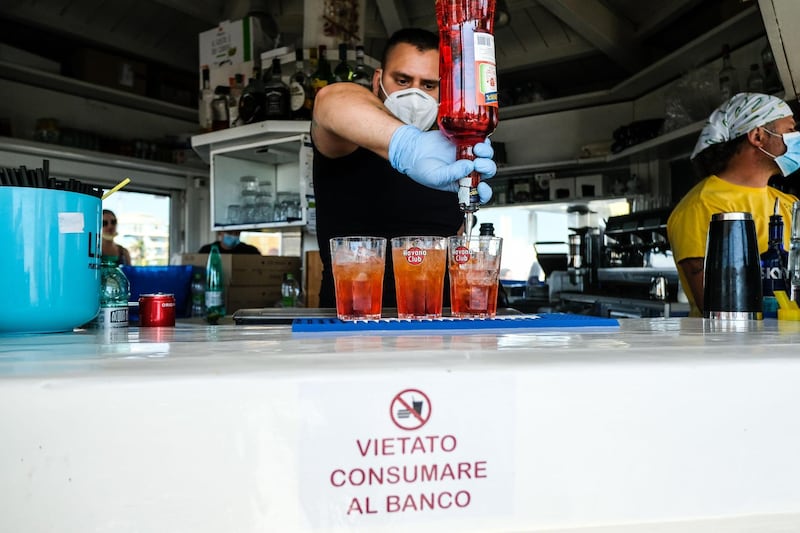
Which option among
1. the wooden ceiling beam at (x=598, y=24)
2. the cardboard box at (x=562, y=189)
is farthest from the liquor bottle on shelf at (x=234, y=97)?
the cardboard box at (x=562, y=189)

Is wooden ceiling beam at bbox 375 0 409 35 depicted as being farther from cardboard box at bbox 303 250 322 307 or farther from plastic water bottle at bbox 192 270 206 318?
plastic water bottle at bbox 192 270 206 318

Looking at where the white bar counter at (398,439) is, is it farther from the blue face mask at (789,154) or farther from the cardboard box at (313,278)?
the cardboard box at (313,278)

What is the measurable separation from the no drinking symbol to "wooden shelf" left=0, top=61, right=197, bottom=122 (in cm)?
440

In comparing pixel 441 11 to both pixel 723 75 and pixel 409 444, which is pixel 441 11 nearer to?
pixel 409 444

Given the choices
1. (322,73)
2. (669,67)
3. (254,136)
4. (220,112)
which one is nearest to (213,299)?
(254,136)

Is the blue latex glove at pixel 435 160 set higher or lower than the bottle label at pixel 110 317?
higher

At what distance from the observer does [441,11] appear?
1.02 metres

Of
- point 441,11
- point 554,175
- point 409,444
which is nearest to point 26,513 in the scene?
point 409,444

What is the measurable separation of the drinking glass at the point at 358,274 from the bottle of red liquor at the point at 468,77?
16 cm

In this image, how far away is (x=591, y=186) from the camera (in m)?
4.84

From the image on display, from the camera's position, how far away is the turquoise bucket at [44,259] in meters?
0.76

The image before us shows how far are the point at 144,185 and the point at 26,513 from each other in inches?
191

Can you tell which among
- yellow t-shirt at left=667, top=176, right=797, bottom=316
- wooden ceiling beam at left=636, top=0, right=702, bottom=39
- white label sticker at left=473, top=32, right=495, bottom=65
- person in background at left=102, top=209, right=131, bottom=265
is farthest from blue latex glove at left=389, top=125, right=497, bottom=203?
person in background at left=102, top=209, right=131, bottom=265

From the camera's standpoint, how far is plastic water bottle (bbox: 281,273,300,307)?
3346 millimetres
